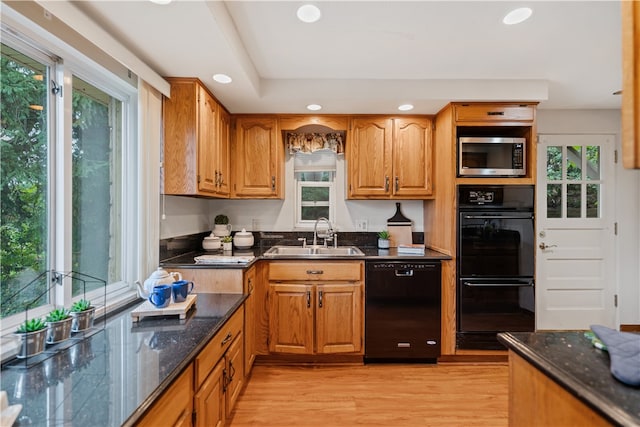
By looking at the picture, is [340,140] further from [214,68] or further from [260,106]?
[214,68]

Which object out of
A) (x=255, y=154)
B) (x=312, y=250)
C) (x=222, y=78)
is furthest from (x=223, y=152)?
(x=312, y=250)

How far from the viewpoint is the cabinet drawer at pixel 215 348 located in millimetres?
1270

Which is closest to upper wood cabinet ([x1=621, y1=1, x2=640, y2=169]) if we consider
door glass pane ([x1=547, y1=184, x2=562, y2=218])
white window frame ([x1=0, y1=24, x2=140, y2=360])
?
white window frame ([x1=0, y1=24, x2=140, y2=360])

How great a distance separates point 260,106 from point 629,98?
2518 mm

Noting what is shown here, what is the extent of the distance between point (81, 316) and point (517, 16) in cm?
269

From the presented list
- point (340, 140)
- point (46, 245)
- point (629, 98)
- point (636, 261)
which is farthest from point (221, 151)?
point (636, 261)

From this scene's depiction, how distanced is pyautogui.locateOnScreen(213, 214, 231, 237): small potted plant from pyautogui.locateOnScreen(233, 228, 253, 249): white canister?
0.35 feet

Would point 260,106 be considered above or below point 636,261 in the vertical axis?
above

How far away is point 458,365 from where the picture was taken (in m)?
2.61

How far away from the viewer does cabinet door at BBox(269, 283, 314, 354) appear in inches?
101

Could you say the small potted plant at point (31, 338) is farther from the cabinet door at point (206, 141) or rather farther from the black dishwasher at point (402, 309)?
the black dishwasher at point (402, 309)

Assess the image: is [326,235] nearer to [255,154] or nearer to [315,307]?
[315,307]

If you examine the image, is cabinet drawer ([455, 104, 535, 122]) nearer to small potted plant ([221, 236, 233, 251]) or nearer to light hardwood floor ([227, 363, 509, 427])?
light hardwood floor ([227, 363, 509, 427])

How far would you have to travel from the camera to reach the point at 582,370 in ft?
2.73
